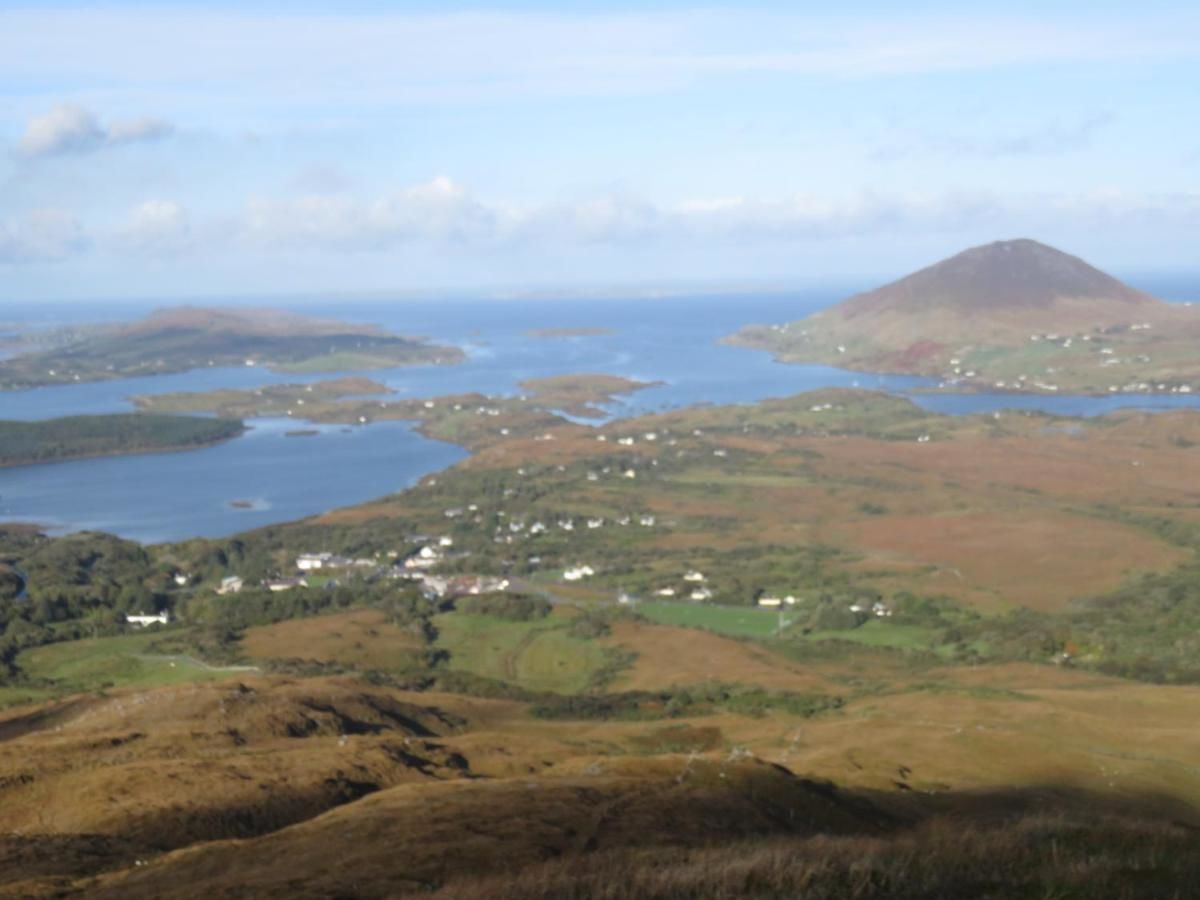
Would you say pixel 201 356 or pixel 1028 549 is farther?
pixel 201 356

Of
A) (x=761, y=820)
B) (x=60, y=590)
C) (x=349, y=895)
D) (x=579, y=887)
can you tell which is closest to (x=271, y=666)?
(x=60, y=590)

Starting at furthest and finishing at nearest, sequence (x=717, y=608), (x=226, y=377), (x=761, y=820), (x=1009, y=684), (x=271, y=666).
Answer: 1. (x=226, y=377)
2. (x=717, y=608)
3. (x=271, y=666)
4. (x=1009, y=684)
5. (x=761, y=820)

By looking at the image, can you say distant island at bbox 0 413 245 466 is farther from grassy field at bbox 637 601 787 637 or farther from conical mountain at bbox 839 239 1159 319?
conical mountain at bbox 839 239 1159 319

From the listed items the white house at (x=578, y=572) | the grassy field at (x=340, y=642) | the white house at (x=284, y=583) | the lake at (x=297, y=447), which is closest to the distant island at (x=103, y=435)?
the lake at (x=297, y=447)

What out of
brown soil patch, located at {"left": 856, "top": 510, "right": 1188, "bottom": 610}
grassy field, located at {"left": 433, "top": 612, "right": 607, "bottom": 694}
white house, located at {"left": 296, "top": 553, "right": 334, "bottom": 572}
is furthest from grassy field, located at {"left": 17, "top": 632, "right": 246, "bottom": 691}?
brown soil patch, located at {"left": 856, "top": 510, "right": 1188, "bottom": 610}

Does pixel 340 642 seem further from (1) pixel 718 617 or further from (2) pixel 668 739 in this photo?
(2) pixel 668 739

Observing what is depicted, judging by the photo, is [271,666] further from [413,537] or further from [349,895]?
[349,895]

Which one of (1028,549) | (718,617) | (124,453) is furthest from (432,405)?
(718,617)
